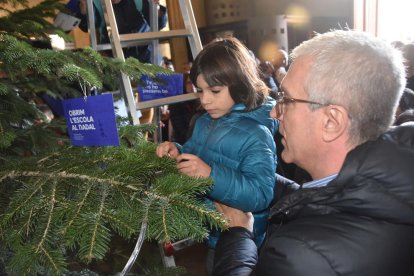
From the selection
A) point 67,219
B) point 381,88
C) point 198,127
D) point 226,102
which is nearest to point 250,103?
point 226,102

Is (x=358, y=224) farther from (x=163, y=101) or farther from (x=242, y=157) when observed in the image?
(x=163, y=101)

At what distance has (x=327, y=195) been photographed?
798 mm

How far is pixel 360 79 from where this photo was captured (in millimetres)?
871

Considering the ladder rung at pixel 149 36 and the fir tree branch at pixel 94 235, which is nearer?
the fir tree branch at pixel 94 235

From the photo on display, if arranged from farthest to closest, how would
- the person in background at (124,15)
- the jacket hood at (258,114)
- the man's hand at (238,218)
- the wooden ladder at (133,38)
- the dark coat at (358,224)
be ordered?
the person in background at (124,15)
the wooden ladder at (133,38)
the jacket hood at (258,114)
the man's hand at (238,218)
the dark coat at (358,224)

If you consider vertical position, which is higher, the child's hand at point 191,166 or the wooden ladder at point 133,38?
Result: the wooden ladder at point 133,38

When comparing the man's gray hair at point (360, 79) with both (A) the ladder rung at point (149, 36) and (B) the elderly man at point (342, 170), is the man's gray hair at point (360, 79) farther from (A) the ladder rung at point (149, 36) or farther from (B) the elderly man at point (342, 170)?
(A) the ladder rung at point (149, 36)

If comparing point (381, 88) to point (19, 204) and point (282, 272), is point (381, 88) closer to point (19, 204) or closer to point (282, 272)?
point (282, 272)

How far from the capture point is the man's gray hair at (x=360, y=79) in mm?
874

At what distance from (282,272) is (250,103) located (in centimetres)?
84

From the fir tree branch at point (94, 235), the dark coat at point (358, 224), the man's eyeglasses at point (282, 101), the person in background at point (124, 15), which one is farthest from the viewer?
the person in background at point (124, 15)

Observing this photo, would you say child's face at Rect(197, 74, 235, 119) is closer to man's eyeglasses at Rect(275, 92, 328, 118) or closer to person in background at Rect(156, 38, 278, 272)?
person in background at Rect(156, 38, 278, 272)

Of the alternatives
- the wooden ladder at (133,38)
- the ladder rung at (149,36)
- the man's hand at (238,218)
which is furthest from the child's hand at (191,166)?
the ladder rung at (149,36)

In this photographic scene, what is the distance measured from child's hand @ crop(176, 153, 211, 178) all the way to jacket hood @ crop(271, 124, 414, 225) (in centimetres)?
37
